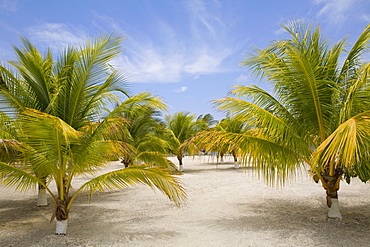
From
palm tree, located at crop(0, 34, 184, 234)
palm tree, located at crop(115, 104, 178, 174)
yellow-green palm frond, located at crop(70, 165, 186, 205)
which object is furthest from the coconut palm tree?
palm tree, located at crop(115, 104, 178, 174)

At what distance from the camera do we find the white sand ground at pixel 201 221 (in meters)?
4.59

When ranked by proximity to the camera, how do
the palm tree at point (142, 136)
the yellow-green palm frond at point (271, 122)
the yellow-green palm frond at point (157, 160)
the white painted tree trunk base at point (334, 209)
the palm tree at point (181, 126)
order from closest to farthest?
1. the yellow-green palm frond at point (271, 122)
2. the white painted tree trunk base at point (334, 209)
3. the yellow-green palm frond at point (157, 160)
4. the palm tree at point (142, 136)
5. the palm tree at point (181, 126)

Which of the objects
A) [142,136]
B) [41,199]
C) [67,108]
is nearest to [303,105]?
[67,108]

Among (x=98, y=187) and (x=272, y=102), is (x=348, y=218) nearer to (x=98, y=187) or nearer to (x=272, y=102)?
(x=272, y=102)

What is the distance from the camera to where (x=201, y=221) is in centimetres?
569

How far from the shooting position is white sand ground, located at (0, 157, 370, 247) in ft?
15.1

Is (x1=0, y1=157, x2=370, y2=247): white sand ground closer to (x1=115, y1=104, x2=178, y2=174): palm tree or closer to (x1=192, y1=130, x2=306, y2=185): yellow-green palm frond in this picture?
(x1=192, y1=130, x2=306, y2=185): yellow-green palm frond

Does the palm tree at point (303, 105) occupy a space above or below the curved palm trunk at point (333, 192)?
above

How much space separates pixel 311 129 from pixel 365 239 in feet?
6.98

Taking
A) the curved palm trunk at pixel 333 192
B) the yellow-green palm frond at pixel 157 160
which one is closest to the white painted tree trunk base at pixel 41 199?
the yellow-green palm frond at pixel 157 160

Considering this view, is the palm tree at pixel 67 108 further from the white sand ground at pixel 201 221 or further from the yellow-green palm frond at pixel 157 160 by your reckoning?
the yellow-green palm frond at pixel 157 160

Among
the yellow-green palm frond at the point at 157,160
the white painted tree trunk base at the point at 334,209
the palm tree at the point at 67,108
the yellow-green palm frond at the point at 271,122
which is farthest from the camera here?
the yellow-green palm frond at the point at 157,160

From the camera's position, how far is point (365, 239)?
4.55m

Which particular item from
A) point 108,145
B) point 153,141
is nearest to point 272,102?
point 108,145
